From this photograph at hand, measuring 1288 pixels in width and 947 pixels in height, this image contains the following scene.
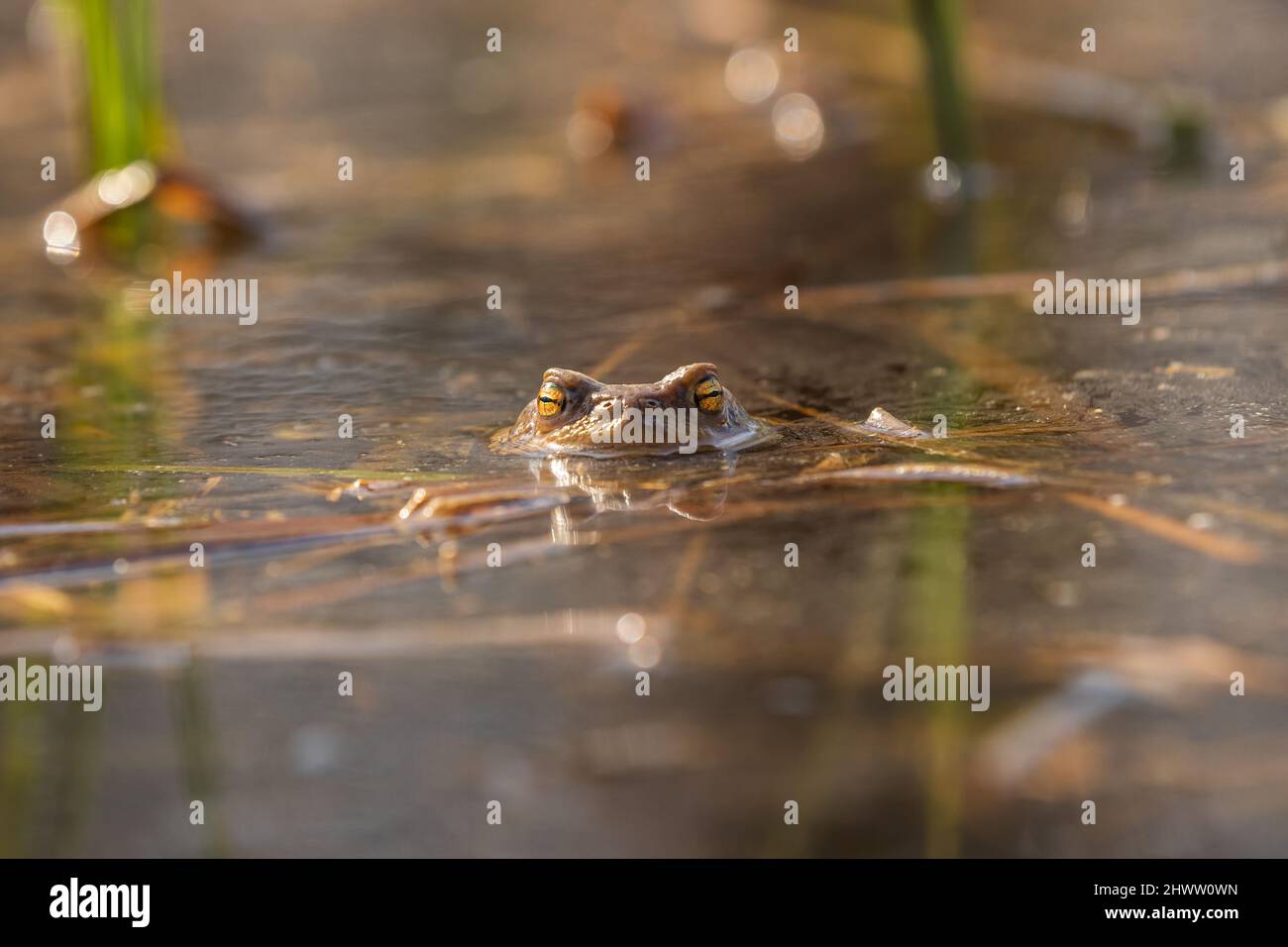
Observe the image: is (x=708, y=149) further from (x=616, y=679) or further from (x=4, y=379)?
(x=616, y=679)

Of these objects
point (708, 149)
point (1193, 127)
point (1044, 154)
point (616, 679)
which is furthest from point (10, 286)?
point (1193, 127)
